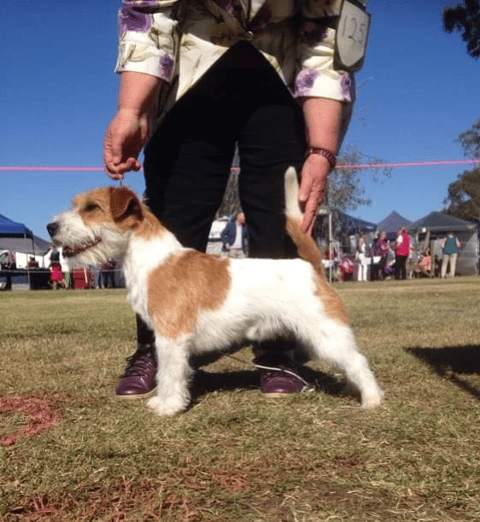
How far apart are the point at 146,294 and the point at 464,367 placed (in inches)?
73.3

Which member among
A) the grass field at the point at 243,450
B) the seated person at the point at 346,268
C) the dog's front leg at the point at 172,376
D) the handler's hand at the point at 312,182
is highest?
the handler's hand at the point at 312,182

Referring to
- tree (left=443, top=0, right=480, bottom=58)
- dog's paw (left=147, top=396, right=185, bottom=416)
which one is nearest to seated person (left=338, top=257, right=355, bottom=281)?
tree (left=443, top=0, right=480, bottom=58)

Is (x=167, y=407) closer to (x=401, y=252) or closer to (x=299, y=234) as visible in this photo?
(x=299, y=234)

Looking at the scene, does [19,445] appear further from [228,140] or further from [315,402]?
[228,140]

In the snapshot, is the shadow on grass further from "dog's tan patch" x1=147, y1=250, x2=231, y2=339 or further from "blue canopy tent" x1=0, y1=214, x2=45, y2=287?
"blue canopy tent" x1=0, y1=214, x2=45, y2=287

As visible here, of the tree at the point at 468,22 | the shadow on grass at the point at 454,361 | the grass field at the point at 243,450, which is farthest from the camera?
the tree at the point at 468,22

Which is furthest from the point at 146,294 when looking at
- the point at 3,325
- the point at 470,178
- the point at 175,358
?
the point at 470,178

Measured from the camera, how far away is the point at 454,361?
137 inches

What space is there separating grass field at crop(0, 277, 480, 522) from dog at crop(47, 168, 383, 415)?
20 centimetres

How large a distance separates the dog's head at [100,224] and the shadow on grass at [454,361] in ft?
5.54

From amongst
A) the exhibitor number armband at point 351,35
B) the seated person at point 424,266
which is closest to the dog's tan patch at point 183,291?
the exhibitor number armband at point 351,35

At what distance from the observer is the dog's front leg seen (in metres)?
2.45

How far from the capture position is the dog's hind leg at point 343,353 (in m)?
2.51

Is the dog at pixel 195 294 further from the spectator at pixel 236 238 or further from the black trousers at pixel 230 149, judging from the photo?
the spectator at pixel 236 238
